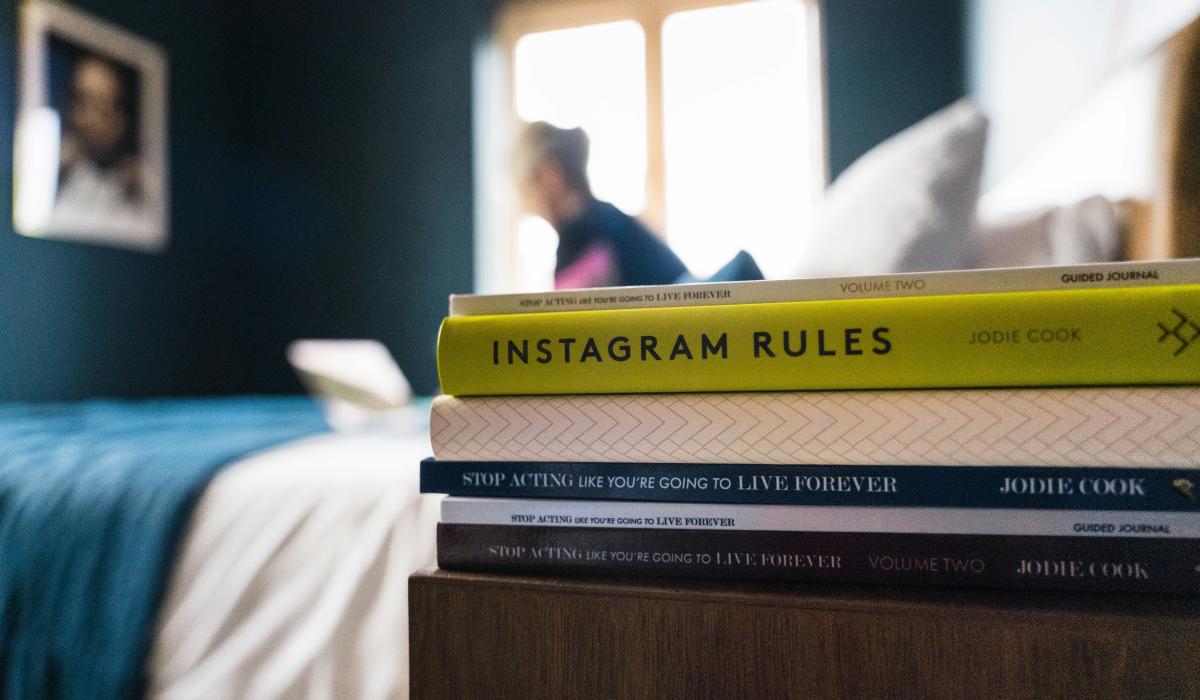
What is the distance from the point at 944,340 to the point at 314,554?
68cm

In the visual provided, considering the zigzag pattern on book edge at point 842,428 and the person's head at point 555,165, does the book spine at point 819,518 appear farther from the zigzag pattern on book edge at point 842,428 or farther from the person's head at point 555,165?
the person's head at point 555,165

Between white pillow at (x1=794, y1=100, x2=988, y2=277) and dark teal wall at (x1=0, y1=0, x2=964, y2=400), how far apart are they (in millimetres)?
1631

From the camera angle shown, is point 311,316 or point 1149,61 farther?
point 311,316

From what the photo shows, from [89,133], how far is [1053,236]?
2972mm

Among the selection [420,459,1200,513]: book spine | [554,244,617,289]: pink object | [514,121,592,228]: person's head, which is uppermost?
[514,121,592,228]: person's head

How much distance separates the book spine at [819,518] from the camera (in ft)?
1.04

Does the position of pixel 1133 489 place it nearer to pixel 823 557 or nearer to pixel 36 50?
pixel 823 557

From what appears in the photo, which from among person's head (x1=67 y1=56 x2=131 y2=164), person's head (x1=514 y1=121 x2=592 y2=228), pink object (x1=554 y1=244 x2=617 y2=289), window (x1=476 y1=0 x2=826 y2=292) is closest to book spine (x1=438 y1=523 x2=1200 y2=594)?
pink object (x1=554 y1=244 x2=617 y2=289)

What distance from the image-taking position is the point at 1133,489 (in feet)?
1.04

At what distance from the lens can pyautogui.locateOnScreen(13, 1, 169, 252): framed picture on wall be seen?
87.4 inches

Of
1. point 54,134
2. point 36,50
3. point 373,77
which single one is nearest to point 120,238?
point 54,134

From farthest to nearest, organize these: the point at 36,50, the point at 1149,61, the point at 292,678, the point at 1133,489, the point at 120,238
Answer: the point at 120,238 < the point at 36,50 < the point at 1149,61 < the point at 292,678 < the point at 1133,489

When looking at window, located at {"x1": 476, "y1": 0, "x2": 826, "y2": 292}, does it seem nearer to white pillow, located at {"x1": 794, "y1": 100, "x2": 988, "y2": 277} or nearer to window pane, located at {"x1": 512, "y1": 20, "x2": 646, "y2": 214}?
window pane, located at {"x1": 512, "y1": 20, "x2": 646, "y2": 214}

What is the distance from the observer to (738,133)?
2.83 m
